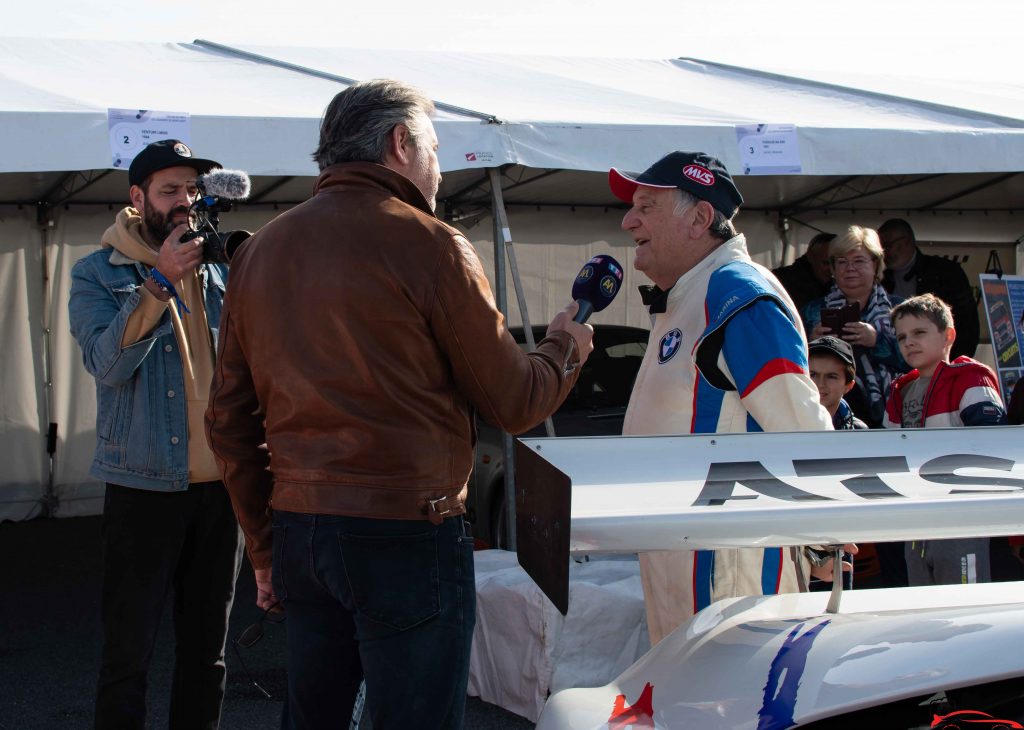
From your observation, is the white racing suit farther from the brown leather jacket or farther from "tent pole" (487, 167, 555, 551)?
"tent pole" (487, 167, 555, 551)

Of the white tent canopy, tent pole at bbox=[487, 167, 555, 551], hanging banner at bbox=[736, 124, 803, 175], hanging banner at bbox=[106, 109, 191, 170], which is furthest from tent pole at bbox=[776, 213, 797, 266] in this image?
hanging banner at bbox=[106, 109, 191, 170]

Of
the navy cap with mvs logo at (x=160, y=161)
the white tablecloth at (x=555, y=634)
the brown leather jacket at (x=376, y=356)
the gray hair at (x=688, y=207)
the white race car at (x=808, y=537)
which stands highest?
the navy cap with mvs logo at (x=160, y=161)

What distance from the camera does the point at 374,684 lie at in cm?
186

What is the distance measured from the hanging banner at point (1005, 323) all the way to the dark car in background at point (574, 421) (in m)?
2.25

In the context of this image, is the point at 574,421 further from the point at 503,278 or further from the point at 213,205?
the point at 213,205

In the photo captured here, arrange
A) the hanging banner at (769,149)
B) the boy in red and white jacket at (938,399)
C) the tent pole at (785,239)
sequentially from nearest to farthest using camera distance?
the boy in red and white jacket at (938,399) → the hanging banner at (769,149) → the tent pole at (785,239)

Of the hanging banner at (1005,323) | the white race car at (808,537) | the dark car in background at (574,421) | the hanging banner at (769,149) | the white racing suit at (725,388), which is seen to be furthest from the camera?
the dark car in background at (574,421)

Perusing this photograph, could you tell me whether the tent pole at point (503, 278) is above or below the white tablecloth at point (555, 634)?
above

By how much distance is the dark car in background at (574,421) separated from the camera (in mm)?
6605

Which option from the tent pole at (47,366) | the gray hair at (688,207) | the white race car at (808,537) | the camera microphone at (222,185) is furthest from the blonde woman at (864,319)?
the tent pole at (47,366)

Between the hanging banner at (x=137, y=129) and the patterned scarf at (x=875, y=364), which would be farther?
the patterned scarf at (x=875, y=364)

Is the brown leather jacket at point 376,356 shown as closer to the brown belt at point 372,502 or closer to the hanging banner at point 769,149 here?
the brown belt at point 372,502

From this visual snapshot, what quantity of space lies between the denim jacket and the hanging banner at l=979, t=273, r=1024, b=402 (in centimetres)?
508

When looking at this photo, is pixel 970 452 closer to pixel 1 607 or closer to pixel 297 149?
pixel 297 149
